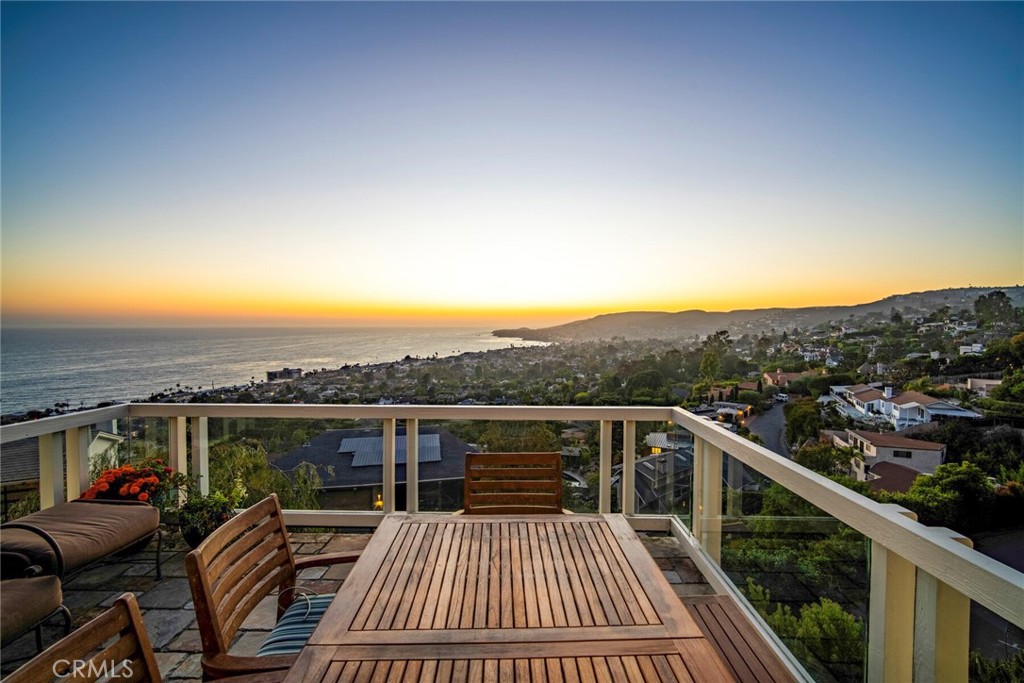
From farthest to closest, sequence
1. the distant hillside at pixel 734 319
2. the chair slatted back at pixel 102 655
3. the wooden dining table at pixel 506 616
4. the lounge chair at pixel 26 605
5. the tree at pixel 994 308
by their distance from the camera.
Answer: the distant hillside at pixel 734 319
the tree at pixel 994 308
the lounge chair at pixel 26 605
the wooden dining table at pixel 506 616
the chair slatted back at pixel 102 655

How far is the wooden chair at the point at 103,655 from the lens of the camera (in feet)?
3.13

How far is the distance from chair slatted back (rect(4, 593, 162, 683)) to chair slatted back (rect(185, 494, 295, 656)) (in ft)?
0.85

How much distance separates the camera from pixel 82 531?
315 cm

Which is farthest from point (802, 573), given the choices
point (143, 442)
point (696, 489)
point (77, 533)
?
point (143, 442)

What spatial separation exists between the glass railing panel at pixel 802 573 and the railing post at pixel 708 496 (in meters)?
0.25

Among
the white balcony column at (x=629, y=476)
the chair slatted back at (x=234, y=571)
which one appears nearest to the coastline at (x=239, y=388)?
the white balcony column at (x=629, y=476)

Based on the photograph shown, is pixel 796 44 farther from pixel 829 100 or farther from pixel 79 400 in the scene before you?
pixel 79 400

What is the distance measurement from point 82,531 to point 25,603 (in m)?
0.83

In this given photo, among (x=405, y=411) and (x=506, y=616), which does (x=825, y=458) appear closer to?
(x=506, y=616)

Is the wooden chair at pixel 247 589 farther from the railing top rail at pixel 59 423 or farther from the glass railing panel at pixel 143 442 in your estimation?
the glass railing panel at pixel 143 442

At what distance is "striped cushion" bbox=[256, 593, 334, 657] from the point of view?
5.98 feet

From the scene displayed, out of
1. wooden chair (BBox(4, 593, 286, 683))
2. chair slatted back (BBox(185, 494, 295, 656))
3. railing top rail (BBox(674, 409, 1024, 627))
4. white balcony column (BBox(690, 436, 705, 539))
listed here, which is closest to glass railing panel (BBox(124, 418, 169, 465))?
chair slatted back (BBox(185, 494, 295, 656))

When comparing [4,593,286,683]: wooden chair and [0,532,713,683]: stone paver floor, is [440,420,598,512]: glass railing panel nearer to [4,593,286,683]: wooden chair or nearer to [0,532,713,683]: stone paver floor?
[0,532,713,683]: stone paver floor

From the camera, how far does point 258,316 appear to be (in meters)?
8.60
